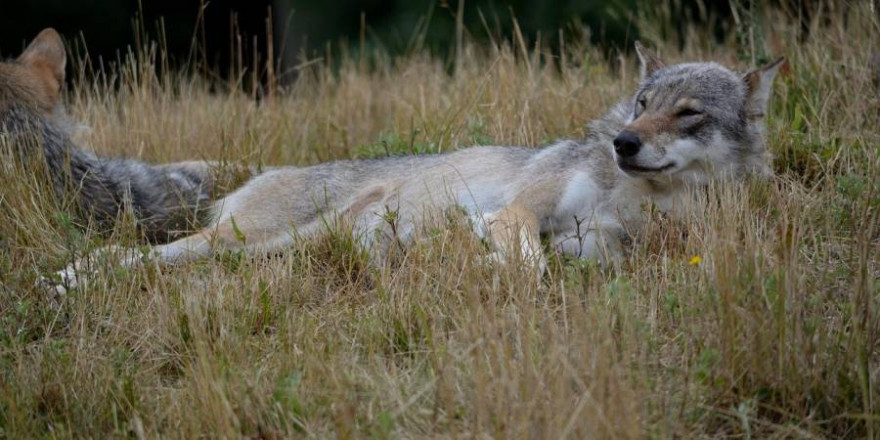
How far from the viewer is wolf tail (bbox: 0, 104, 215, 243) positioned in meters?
6.29

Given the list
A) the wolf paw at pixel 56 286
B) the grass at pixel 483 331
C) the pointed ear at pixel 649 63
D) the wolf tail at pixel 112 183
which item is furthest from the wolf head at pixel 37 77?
the pointed ear at pixel 649 63

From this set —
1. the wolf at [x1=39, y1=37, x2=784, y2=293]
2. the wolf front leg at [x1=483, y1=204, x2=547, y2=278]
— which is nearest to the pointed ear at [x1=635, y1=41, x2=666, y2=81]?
the wolf at [x1=39, y1=37, x2=784, y2=293]

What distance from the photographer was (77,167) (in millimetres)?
6570

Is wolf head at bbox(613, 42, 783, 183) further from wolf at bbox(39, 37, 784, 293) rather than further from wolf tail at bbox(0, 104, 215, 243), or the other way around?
wolf tail at bbox(0, 104, 215, 243)

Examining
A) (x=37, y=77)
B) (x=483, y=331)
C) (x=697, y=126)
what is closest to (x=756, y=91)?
(x=697, y=126)

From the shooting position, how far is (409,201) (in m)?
6.27

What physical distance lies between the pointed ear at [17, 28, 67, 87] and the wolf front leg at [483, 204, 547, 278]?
10.1 ft

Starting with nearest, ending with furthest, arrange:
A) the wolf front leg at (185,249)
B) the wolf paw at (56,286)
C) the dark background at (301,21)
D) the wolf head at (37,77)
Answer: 1. the wolf paw at (56,286)
2. the wolf front leg at (185,249)
3. the wolf head at (37,77)
4. the dark background at (301,21)

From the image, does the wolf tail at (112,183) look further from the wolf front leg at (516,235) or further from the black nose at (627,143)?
the black nose at (627,143)

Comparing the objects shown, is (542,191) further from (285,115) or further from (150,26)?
(150,26)

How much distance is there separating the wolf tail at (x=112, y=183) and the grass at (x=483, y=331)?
374mm

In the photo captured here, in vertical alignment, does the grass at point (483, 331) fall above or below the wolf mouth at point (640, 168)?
below

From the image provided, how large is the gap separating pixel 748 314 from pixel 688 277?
866 millimetres

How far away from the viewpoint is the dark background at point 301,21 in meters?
15.7
